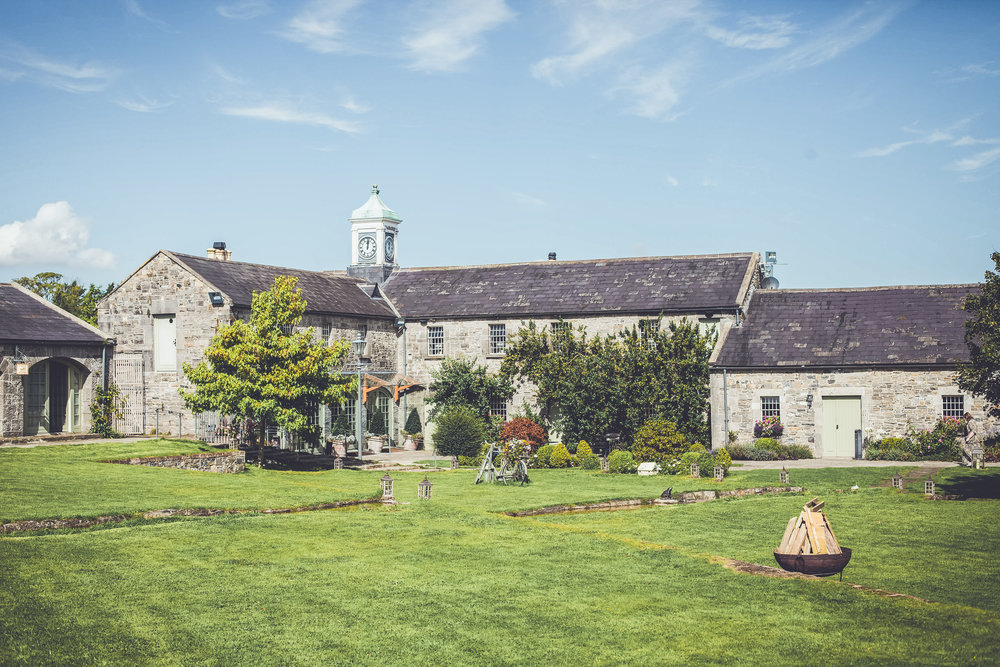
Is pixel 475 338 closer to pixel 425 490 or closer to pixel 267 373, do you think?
pixel 267 373

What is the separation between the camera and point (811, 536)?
45.9 feet

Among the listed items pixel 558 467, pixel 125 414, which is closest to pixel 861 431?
pixel 558 467

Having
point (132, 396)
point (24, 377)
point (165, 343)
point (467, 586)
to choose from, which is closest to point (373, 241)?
point (165, 343)

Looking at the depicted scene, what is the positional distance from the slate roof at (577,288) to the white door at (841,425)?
18.1 feet

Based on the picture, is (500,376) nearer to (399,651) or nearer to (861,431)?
(861,431)

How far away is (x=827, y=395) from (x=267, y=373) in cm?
1982

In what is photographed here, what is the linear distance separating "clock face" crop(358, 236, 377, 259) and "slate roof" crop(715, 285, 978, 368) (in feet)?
60.6

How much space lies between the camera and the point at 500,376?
40094 millimetres

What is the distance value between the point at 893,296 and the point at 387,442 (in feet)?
69.8

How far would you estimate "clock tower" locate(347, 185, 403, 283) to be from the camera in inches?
1842

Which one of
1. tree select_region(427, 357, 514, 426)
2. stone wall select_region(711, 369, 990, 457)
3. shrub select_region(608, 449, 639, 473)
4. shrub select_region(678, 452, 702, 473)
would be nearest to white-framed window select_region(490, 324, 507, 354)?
tree select_region(427, 357, 514, 426)

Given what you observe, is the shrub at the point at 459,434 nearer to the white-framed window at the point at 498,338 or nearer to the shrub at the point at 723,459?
the white-framed window at the point at 498,338

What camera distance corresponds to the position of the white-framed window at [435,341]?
4228cm

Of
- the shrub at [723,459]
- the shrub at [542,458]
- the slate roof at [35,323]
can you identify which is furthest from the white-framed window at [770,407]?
the slate roof at [35,323]
